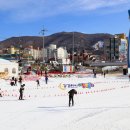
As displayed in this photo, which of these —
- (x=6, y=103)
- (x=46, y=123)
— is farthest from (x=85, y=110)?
(x=6, y=103)

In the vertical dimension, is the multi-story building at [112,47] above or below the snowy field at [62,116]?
above

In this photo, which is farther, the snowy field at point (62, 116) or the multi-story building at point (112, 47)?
the multi-story building at point (112, 47)

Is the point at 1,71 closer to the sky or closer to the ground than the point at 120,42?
closer to the ground

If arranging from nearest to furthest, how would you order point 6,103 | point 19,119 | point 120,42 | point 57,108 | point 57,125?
point 57,125, point 19,119, point 57,108, point 6,103, point 120,42

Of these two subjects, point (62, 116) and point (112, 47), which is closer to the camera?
point (62, 116)

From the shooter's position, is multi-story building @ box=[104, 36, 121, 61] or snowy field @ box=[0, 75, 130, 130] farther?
multi-story building @ box=[104, 36, 121, 61]

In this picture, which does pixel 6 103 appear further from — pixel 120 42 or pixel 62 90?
pixel 120 42

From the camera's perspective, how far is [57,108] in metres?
23.5

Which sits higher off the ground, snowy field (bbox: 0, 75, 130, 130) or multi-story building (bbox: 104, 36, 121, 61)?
multi-story building (bbox: 104, 36, 121, 61)

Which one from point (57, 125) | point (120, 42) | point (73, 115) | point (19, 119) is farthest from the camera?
point (120, 42)

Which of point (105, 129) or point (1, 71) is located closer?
point (105, 129)

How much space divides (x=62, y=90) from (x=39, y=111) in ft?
52.0

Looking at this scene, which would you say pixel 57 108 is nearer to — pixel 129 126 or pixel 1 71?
pixel 129 126

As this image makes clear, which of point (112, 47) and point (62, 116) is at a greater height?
point (112, 47)
